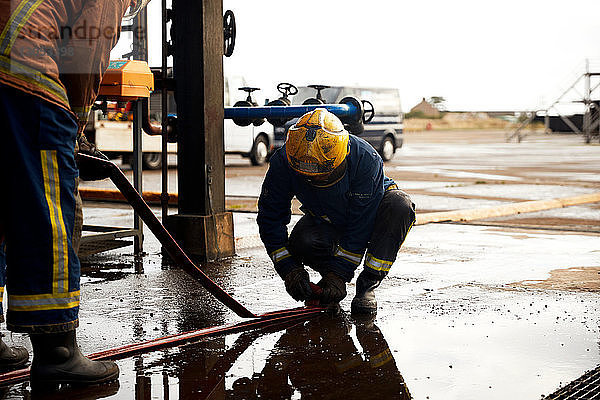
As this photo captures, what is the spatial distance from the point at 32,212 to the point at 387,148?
65.2ft

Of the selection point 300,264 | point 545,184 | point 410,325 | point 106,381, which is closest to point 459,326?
point 410,325

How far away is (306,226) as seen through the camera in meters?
4.58

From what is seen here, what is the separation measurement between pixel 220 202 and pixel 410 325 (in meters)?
2.49

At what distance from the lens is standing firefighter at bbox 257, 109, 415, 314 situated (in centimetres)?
422

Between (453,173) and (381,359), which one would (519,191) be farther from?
(381,359)

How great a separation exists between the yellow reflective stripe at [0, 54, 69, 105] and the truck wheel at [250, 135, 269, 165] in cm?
1715

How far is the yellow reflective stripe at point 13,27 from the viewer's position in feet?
9.38

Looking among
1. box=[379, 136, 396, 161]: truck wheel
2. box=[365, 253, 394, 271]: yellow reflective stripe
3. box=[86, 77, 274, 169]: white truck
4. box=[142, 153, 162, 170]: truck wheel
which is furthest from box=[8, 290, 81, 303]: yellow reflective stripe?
box=[379, 136, 396, 161]: truck wheel

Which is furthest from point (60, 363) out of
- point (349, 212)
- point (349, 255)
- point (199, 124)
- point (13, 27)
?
point (199, 124)

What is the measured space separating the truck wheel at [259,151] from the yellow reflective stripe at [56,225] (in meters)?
17.2

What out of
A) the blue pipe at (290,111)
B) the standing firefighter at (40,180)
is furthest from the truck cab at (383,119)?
the standing firefighter at (40,180)

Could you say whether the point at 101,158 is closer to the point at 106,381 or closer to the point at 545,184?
the point at 106,381

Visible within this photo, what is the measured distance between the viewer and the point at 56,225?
2.94 metres

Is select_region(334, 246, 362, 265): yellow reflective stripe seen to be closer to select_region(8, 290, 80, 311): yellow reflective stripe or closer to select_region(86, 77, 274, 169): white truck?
select_region(8, 290, 80, 311): yellow reflective stripe
